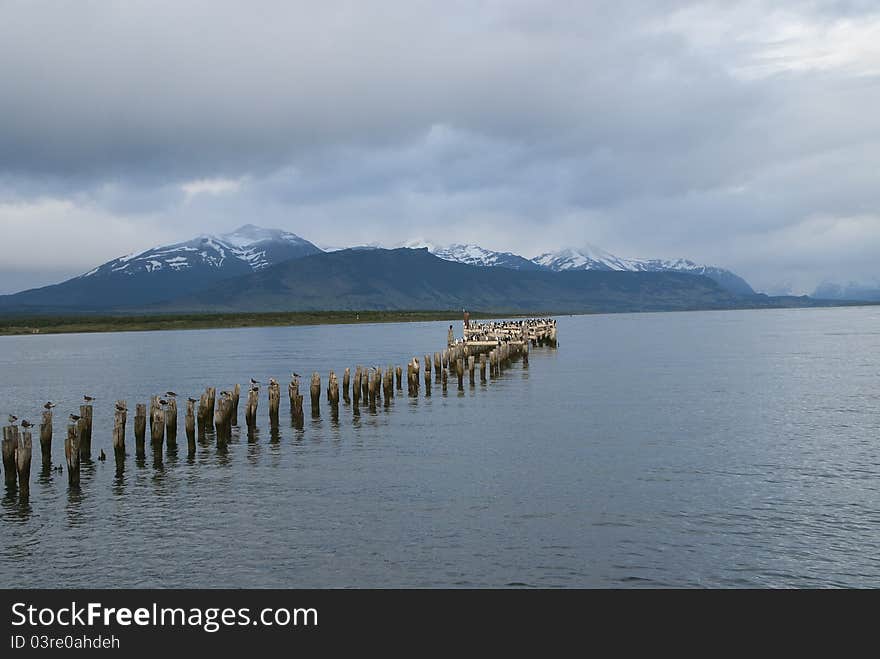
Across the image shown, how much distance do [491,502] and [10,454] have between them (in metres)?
15.3

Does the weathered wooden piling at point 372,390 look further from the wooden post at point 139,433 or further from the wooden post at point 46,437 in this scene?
the wooden post at point 46,437

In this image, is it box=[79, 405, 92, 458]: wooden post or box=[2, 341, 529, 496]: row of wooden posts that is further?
box=[79, 405, 92, 458]: wooden post

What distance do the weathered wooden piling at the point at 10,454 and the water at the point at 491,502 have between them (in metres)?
1.02

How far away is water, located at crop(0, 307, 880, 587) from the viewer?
18.3m

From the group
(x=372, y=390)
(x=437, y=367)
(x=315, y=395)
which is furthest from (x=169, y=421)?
(x=437, y=367)

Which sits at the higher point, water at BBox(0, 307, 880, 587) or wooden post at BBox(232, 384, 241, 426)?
wooden post at BBox(232, 384, 241, 426)

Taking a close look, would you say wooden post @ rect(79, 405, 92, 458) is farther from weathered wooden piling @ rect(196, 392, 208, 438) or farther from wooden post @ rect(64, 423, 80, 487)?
weathered wooden piling @ rect(196, 392, 208, 438)

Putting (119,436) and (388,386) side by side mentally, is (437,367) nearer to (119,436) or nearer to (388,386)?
(388,386)

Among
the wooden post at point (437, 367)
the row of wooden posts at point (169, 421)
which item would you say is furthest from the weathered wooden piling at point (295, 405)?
the wooden post at point (437, 367)

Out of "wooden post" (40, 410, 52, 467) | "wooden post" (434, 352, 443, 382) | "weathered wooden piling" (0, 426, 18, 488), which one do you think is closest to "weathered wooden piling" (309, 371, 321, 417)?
"wooden post" (40, 410, 52, 467)

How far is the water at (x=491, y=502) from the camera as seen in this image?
1827 centimetres

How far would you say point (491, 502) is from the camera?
79.2ft

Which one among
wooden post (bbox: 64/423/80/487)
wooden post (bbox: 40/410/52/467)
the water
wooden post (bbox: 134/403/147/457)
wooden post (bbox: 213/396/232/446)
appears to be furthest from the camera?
wooden post (bbox: 213/396/232/446)

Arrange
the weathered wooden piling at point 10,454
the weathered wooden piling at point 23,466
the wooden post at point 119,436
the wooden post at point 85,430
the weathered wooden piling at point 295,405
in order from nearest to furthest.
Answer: the weathered wooden piling at point 23,466
the weathered wooden piling at point 10,454
the wooden post at point 119,436
the wooden post at point 85,430
the weathered wooden piling at point 295,405
